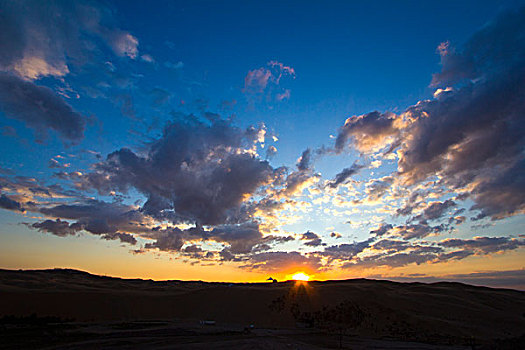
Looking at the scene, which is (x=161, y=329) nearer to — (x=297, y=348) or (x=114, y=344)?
(x=114, y=344)

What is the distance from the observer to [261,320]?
3622 centimetres

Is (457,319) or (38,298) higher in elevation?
(38,298)

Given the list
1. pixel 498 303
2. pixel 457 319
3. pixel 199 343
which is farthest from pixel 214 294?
pixel 498 303

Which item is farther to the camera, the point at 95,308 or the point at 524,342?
the point at 95,308

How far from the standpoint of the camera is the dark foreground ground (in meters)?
22.6

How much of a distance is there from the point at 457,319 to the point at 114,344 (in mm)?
36659

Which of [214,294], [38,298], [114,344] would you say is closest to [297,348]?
[114,344]

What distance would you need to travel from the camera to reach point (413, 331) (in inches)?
1172

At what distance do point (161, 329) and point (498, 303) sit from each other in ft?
165

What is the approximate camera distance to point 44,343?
2067 cm

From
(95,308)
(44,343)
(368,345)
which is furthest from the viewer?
(95,308)

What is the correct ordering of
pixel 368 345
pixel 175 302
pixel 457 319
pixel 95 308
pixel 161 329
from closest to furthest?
1. pixel 368 345
2. pixel 161 329
3. pixel 457 319
4. pixel 95 308
5. pixel 175 302

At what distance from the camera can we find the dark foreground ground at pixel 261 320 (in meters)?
Answer: 22.6

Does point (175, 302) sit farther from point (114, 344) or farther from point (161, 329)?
point (114, 344)
